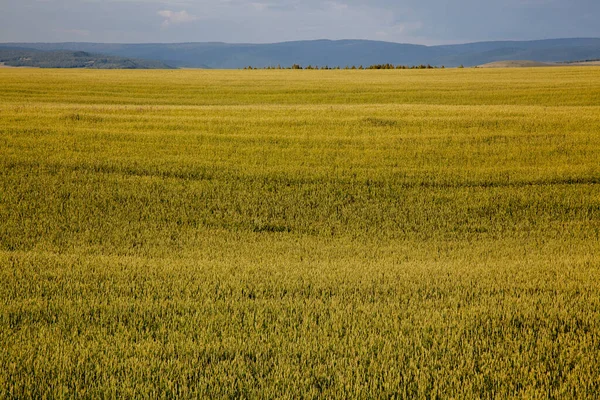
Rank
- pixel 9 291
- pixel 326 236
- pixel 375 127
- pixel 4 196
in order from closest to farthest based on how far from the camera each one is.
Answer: pixel 9 291, pixel 326 236, pixel 4 196, pixel 375 127

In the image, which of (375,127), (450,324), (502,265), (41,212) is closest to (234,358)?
(450,324)

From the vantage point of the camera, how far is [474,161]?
569 inches

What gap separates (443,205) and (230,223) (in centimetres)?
477

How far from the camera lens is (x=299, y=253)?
8633 millimetres

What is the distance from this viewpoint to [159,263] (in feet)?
24.0

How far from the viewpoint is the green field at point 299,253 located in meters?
4.32

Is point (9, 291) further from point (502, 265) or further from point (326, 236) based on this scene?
point (502, 265)

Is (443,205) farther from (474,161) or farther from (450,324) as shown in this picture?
(450,324)

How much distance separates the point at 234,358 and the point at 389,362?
1350mm

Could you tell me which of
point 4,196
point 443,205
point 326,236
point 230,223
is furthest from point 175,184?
point 443,205

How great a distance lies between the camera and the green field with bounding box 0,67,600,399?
4.32 meters

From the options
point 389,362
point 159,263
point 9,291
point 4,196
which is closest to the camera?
point 389,362

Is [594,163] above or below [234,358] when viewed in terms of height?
above

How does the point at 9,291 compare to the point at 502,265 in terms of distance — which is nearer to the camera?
the point at 9,291
